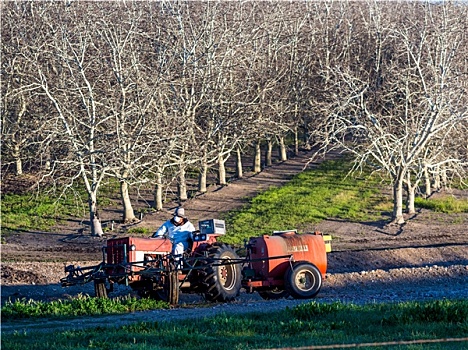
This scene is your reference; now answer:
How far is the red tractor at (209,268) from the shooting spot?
18.6 m

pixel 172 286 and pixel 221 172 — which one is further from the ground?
pixel 221 172

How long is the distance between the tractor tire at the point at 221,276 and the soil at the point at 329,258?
1.27ft

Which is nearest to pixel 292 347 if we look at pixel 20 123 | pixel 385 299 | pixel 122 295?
pixel 385 299

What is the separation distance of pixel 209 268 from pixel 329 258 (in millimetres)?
10494

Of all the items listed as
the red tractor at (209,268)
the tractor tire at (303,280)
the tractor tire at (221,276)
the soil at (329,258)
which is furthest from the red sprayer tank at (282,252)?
the soil at (329,258)

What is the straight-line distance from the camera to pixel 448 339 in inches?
462

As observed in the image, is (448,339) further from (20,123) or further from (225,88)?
(20,123)

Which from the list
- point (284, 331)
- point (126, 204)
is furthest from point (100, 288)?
point (126, 204)

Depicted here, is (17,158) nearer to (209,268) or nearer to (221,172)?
(221,172)

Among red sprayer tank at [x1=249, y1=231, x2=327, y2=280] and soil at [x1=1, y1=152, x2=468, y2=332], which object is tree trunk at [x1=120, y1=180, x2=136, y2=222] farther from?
red sprayer tank at [x1=249, y1=231, x2=327, y2=280]

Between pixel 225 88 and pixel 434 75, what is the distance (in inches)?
453

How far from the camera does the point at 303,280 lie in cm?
1969

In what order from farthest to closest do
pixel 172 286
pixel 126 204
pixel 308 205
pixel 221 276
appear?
1. pixel 308 205
2. pixel 126 204
3. pixel 221 276
4. pixel 172 286

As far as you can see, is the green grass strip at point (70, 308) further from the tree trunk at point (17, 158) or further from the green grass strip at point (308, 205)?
the tree trunk at point (17, 158)
